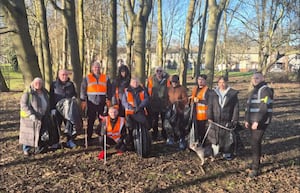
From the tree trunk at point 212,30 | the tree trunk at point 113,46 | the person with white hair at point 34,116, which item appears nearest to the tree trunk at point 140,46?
→ the tree trunk at point 113,46

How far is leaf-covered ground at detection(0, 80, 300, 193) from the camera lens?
4.92 meters

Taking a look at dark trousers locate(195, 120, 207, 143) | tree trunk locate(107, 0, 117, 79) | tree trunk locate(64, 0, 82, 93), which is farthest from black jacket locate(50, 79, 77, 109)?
tree trunk locate(107, 0, 117, 79)

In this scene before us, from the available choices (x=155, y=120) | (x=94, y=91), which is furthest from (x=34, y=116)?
(x=155, y=120)

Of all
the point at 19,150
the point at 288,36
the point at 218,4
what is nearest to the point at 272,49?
the point at 288,36

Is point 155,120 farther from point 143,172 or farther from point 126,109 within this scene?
point 143,172

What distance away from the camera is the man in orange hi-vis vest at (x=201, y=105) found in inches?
256

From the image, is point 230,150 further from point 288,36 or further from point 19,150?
point 288,36

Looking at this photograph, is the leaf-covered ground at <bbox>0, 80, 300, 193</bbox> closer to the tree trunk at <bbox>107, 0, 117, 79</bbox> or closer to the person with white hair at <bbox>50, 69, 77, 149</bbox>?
the person with white hair at <bbox>50, 69, 77, 149</bbox>

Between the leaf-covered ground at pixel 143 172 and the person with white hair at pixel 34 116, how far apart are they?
0.37m

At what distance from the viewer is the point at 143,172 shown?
5.53 meters

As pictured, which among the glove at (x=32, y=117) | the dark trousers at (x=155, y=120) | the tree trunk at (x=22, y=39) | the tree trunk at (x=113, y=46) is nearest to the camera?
the glove at (x=32, y=117)

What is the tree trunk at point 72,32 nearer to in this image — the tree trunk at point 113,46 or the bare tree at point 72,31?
the bare tree at point 72,31

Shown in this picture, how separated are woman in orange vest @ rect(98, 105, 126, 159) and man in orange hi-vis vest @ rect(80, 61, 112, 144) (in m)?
0.47

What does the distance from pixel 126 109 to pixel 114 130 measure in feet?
1.67
